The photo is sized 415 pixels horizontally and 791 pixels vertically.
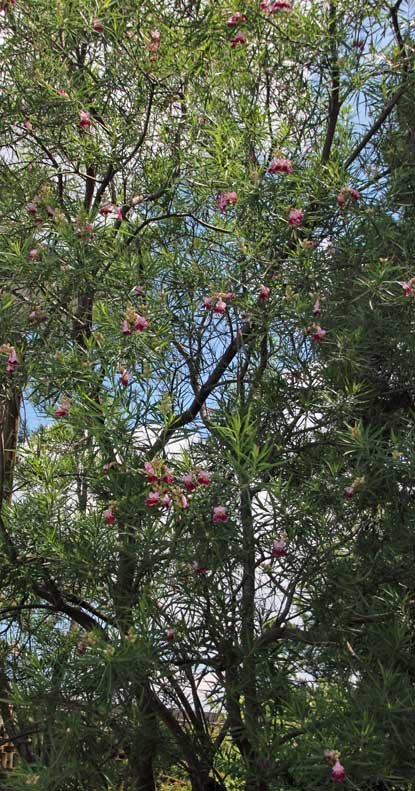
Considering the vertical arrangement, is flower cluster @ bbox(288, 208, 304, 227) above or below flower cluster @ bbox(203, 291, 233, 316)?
above

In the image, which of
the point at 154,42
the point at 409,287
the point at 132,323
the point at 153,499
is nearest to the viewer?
the point at 153,499

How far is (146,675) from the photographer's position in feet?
10.3

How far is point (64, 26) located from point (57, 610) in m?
2.37

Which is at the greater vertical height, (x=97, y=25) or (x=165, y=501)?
(x=97, y=25)

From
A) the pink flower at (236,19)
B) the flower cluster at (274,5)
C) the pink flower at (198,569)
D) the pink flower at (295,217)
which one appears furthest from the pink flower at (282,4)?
the pink flower at (198,569)

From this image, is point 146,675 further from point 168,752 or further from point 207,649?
point 168,752

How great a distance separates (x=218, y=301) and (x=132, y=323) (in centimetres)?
32

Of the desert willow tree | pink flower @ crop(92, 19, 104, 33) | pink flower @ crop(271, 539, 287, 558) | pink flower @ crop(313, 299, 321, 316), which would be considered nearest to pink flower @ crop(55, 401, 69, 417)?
the desert willow tree

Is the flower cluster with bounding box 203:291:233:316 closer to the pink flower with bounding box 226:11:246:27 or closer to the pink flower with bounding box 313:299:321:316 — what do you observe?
the pink flower with bounding box 313:299:321:316

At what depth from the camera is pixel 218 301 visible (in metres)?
3.23

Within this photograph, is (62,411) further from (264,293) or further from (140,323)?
(264,293)

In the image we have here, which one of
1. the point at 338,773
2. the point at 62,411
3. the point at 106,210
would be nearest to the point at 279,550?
the point at 338,773

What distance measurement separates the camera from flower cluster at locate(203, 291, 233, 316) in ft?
10.4

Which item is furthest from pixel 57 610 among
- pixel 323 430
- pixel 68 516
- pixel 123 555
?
pixel 323 430
